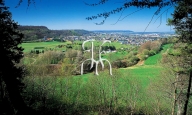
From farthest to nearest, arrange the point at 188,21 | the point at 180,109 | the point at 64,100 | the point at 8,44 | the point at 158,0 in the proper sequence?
the point at 64,100 → the point at 180,109 → the point at 8,44 → the point at 188,21 → the point at 158,0

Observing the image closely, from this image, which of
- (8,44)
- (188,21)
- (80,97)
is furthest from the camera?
(80,97)

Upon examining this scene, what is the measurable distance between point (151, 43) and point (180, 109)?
129 feet

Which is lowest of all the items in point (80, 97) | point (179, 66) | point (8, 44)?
point (80, 97)

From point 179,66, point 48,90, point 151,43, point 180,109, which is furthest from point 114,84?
point 151,43

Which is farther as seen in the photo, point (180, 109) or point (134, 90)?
point (134, 90)

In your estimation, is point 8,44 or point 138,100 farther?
point 138,100

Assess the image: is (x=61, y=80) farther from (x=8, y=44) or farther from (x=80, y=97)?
(x=8, y=44)

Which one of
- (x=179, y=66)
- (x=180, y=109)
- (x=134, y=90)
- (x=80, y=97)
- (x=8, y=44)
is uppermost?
(x=8, y=44)

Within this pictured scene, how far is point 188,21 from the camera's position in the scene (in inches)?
335

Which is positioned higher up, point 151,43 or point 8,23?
point 8,23

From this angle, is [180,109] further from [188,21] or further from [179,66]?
[188,21]

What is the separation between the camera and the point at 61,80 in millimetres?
22281

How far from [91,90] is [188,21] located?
1469 cm

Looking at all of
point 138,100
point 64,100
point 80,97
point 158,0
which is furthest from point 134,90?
point 158,0
